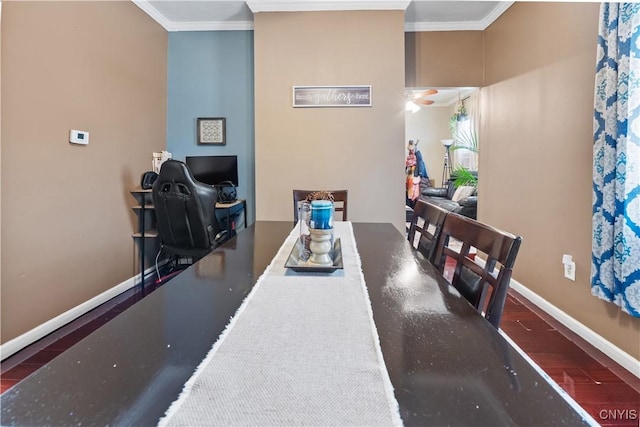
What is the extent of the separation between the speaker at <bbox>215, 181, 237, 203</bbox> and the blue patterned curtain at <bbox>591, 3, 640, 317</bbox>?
2964mm

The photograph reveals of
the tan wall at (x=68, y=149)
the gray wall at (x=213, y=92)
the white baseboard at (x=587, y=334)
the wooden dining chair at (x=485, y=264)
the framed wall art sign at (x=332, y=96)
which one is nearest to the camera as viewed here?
the wooden dining chair at (x=485, y=264)

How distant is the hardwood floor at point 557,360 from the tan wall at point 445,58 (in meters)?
2.46

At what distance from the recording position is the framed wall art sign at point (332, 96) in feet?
9.82

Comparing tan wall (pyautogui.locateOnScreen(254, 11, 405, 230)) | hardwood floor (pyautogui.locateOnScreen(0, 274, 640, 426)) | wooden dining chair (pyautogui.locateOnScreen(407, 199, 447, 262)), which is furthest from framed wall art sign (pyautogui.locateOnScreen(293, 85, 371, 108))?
hardwood floor (pyautogui.locateOnScreen(0, 274, 640, 426))

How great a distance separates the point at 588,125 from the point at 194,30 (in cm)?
372

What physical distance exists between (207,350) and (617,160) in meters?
2.19

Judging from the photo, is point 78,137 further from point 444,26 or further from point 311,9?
point 444,26

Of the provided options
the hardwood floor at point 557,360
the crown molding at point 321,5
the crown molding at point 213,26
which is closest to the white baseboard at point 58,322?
the hardwood floor at point 557,360

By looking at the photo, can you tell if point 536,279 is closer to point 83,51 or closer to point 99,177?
point 99,177

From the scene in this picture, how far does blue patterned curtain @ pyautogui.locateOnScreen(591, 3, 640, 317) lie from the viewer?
1.59m
